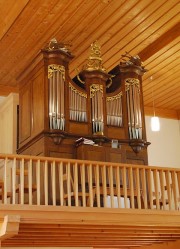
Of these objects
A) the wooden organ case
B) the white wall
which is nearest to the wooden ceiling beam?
the wooden organ case

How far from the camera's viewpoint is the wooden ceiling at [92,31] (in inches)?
380

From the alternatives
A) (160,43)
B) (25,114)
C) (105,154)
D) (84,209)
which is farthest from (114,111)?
(84,209)

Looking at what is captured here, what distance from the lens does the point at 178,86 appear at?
13.5m

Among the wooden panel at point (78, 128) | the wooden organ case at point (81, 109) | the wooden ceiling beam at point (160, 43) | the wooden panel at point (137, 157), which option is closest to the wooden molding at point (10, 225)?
the wooden organ case at point (81, 109)

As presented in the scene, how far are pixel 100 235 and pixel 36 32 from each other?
4.42m

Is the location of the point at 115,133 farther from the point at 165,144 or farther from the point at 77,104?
the point at 165,144

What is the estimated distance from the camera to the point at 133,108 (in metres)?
11.1

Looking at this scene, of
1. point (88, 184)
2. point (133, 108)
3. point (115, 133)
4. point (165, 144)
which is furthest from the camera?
point (165, 144)

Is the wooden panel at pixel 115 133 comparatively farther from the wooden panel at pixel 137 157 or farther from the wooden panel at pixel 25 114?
the wooden panel at pixel 25 114

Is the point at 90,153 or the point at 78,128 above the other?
the point at 78,128

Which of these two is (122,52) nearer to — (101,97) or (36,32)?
(101,97)

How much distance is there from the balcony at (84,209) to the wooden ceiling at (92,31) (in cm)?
299

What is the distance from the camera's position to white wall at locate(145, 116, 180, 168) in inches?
565

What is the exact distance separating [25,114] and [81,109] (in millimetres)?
1341
